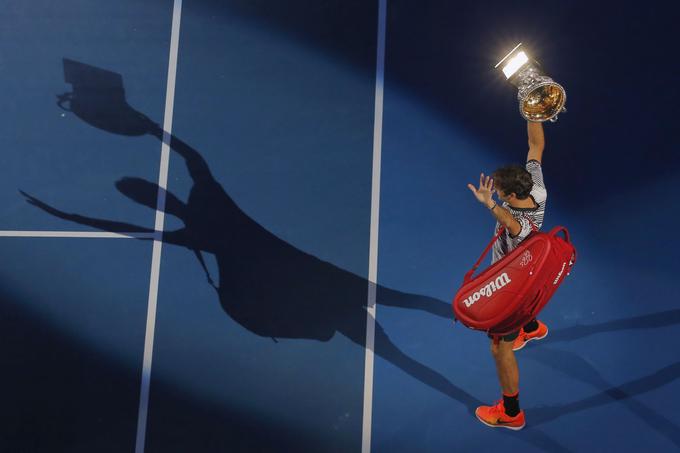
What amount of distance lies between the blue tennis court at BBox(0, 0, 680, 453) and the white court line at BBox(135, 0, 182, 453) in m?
0.02

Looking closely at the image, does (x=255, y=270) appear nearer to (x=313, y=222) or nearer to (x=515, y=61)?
(x=313, y=222)

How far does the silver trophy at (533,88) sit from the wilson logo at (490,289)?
138cm

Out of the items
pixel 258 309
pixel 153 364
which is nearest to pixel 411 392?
pixel 258 309

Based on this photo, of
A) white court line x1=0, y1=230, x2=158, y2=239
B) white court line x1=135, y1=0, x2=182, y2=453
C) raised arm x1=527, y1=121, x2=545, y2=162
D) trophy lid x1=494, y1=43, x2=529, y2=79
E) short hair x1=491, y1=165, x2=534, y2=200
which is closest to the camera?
short hair x1=491, y1=165, x2=534, y2=200

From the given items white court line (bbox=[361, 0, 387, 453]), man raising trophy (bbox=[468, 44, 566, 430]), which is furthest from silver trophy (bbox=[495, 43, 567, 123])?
white court line (bbox=[361, 0, 387, 453])

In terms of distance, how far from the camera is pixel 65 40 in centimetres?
598

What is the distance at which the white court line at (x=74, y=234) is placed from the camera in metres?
5.63

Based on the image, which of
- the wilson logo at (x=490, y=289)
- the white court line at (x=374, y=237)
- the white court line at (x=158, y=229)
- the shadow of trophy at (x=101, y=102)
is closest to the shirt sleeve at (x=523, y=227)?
the wilson logo at (x=490, y=289)

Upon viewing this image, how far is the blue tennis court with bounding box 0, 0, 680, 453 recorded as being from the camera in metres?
5.36

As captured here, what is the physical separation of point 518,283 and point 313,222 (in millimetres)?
2201

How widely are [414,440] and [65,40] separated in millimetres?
5102

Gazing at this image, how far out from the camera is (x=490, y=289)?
4270 mm

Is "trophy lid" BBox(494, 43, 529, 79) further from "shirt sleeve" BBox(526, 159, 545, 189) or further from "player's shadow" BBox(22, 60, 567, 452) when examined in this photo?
"player's shadow" BBox(22, 60, 567, 452)

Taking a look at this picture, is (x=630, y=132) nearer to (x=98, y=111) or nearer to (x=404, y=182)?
(x=404, y=182)
